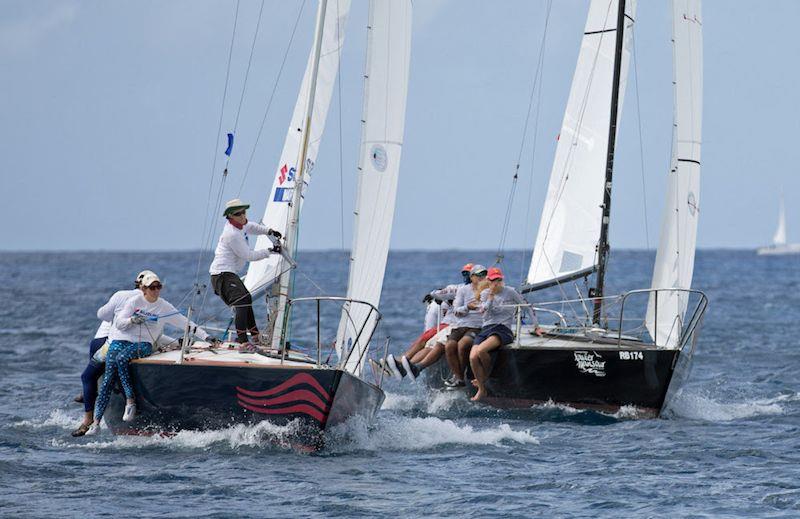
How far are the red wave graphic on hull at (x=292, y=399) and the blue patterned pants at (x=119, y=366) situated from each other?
3.90 ft

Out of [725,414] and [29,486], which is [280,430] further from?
[725,414]

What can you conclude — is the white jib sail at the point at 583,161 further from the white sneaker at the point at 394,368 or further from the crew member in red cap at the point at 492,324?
the white sneaker at the point at 394,368

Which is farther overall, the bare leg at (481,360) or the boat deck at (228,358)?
the bare leg at (481,360)

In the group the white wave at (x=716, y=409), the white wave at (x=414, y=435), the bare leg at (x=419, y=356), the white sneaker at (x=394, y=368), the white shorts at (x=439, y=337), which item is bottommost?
the white wave at (x=414, y=435)

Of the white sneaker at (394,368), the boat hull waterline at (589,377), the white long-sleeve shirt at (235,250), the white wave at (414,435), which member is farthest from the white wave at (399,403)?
the white long-sleeve shirt at (235,250)

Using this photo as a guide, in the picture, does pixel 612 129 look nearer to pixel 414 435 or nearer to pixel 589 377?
pixel 589 377

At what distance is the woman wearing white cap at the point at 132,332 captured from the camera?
43.5 feet

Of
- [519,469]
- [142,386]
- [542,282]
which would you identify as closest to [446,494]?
[519,469]

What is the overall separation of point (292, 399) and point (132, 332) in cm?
180

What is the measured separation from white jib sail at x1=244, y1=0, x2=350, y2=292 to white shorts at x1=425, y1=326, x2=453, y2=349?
2570mm

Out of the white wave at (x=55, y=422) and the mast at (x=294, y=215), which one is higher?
the mast at (x=294, y=215)

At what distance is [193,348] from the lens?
1385 centimetres

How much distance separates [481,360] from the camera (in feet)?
54.5

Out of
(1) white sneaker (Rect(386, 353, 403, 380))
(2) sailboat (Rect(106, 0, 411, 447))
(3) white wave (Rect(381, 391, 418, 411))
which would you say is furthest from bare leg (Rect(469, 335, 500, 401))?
(2) sailboat (Rect(106, 0, 411, 447))
